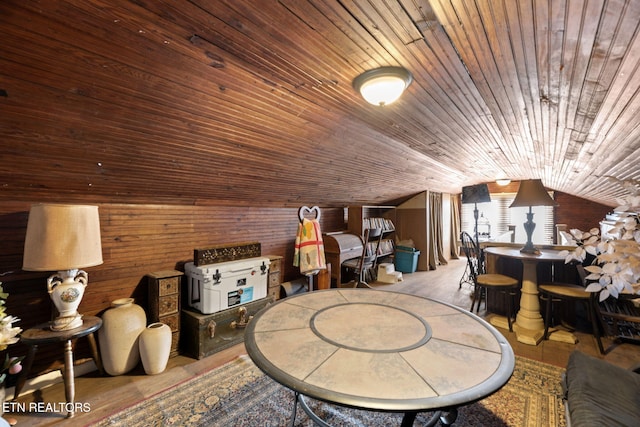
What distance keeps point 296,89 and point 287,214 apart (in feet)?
7.80

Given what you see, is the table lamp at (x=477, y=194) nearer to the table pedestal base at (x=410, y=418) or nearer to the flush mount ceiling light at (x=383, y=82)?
the flush mount ceiling light at (x=383, y=82)

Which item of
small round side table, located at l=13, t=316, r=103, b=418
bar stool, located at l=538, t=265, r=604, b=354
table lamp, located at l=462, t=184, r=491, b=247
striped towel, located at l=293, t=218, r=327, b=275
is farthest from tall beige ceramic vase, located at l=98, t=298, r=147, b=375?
table lamp, located at l=462, t=184, r=491, b=247

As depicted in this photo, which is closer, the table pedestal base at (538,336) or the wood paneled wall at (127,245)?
the wood paneled wall at (127,245)

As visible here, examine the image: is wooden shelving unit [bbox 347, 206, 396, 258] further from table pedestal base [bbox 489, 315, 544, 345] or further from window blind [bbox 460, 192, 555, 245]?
window blind [bbox 460, 192, 555, 245]

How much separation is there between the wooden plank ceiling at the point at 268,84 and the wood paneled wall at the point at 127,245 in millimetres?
221

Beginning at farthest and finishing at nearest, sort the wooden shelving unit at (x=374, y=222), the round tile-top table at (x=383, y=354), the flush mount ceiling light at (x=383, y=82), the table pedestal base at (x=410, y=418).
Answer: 1. the wooden shelving unit at (x=374, y=222)
2. the flush mount ceiling light at (x=383, y=82)
3. the table pedestal base at (x=410, y=418)
4. the round tile-top table at (x=383, y=354)

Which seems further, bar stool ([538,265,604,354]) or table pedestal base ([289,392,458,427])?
bar stool ([538,265,604,354])

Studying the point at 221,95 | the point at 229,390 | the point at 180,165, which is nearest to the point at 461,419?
the point at 229,390

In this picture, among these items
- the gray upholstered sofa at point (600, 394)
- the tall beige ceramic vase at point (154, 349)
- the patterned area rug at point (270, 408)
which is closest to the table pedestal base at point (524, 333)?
→ the patterned area rug at point (270, 408)

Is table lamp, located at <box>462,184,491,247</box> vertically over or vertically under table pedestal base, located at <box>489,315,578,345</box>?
over

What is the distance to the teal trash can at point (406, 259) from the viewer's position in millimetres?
5820

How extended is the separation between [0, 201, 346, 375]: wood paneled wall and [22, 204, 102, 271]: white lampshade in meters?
0.39

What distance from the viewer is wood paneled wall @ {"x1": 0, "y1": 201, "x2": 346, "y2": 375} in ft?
6.45

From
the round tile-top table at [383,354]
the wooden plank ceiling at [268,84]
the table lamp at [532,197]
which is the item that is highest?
the wooden plank ceiling at [268,84]
